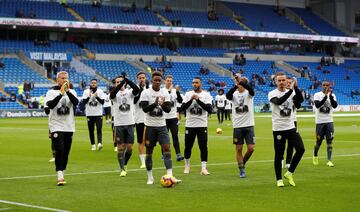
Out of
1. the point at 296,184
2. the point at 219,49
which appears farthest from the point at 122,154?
the point at 219,49

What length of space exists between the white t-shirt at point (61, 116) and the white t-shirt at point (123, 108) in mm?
2310

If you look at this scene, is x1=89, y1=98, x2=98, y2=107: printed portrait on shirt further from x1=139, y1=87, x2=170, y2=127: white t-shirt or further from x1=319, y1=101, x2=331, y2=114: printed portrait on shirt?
x1=139, y1=87, x2=170, y2=127: white t-shirt

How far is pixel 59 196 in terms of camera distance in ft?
46.4

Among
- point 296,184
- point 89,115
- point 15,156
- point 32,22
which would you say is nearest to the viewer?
point 296,184

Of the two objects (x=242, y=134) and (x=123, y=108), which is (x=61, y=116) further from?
(x=242, y=134)

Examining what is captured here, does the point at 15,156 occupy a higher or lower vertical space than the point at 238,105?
lower

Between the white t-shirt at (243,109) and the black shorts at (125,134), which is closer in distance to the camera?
the white t-shirt at (243,109)

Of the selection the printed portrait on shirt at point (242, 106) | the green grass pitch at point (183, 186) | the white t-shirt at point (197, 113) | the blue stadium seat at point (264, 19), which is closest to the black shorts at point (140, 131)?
the green grass pitch at point (183, 186)

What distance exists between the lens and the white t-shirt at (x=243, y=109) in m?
17.4

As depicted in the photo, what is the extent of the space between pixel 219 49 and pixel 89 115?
65.1 metres

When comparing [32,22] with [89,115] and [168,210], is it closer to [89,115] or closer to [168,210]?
[89,115]

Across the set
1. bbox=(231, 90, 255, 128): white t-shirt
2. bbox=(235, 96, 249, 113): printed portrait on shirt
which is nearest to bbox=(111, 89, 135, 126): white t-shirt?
bbox=(231, 90, 255, 128): white t-shirt

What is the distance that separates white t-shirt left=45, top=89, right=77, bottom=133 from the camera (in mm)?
16141

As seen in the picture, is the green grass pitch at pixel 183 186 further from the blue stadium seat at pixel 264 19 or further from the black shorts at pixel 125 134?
the blue stadium seat at pixel 264 19
